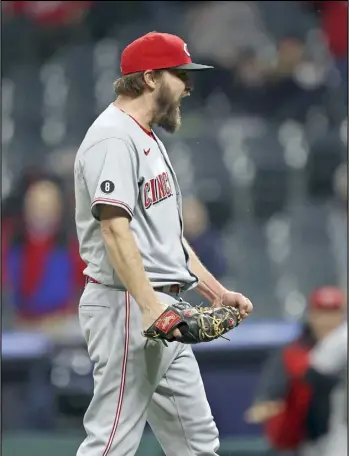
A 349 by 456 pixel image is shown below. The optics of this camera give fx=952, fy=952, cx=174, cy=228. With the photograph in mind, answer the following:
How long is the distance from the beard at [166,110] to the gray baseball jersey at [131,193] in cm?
4

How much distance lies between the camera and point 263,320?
4.27 metres

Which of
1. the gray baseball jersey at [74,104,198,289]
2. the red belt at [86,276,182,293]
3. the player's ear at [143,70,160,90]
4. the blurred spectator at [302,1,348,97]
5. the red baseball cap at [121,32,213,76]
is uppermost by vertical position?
the blurred spectator at [302,1,348,97]

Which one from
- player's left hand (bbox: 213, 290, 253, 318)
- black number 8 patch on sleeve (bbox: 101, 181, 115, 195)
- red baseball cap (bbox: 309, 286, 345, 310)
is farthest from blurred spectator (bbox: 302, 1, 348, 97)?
black number 8 patch on sleeve (bbox: 101, 181, 115, 195)

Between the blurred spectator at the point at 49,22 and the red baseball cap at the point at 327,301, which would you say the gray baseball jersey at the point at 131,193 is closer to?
the red baseball cap at the point at 327,301

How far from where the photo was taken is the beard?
Result: 82.0 inches

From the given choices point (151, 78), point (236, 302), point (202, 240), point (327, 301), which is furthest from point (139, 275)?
point (202, 240)

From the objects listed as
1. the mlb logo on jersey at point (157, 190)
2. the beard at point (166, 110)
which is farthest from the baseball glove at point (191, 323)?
the beard at point (166, 110)

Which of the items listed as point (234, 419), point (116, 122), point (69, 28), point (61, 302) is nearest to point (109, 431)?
point (116, 122)

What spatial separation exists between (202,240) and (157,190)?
6.66 ft

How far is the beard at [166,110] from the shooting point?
2.08 m

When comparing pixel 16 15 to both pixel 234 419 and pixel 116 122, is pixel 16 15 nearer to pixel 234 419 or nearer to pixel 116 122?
pixel 234 419

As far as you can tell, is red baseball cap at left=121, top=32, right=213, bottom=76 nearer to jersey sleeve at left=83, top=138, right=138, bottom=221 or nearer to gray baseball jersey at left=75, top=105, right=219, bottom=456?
gray baseball jersey at left=75, top=105, right=219, bottom=456

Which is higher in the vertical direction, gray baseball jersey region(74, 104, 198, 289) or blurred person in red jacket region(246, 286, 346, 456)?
gray baseball jersey region(74, 104, 198, 289)

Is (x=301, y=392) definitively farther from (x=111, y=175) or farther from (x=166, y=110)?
(x=111, y=175)
